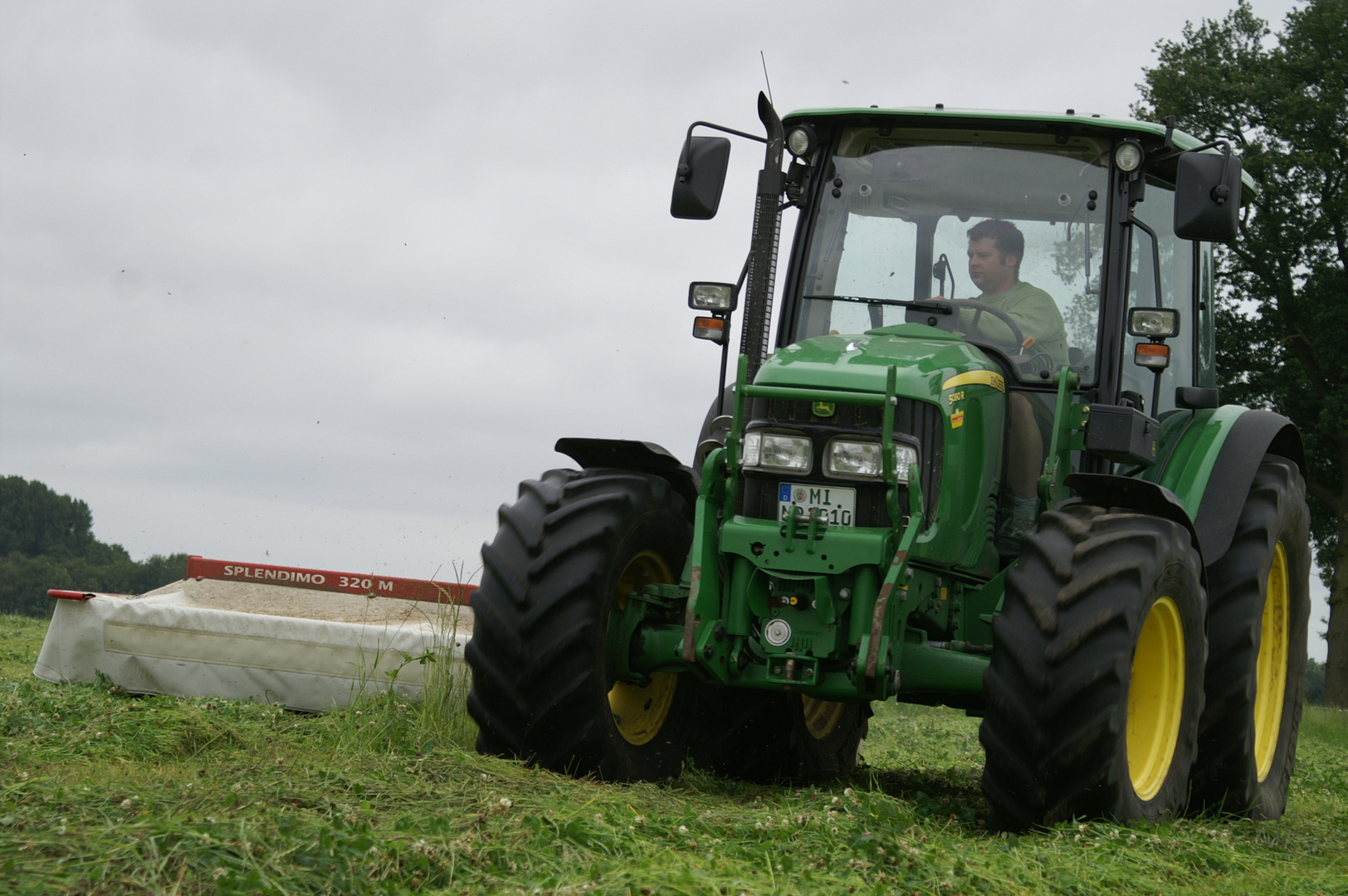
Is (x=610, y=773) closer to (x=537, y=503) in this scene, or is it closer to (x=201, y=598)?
(x=537, y=503)

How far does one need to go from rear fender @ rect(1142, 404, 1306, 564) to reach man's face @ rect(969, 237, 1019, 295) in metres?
1.07

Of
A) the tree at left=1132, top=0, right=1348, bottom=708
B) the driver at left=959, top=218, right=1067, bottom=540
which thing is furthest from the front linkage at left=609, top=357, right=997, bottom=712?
the tree at left=1132, top=0, right=1348, bottom=708

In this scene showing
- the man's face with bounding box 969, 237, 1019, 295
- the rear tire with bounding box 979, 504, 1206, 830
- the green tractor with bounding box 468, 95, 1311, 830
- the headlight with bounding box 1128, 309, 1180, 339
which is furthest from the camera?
the man's face with bounding box 969, 237, 1019, 295

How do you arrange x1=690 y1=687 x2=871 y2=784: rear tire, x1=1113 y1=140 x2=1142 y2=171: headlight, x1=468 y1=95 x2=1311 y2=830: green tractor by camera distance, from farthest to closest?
x1=690 y1=687 x2=871 y2=784: rear tire, x1=1113 y1=140 x2=1142 y2=171: headlight, x1=468 y1=95 x2=1311 y2=830: green tractor

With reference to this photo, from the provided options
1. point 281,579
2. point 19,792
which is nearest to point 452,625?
point 281,579

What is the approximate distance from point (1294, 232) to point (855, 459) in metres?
19.9

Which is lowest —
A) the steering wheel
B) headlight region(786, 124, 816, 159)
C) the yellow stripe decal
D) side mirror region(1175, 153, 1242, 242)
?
the yellow stripe decal

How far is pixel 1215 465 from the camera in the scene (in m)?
6.15

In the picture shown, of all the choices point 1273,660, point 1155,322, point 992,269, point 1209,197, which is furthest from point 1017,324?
point 1273,660

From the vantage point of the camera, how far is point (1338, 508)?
21.2 meters

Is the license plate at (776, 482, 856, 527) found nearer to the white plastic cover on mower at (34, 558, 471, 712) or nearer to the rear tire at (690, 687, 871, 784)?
the rear tire at (690, 687, 871, 784)

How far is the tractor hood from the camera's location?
5289 mm

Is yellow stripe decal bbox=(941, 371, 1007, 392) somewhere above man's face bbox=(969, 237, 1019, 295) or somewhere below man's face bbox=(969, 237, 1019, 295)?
below

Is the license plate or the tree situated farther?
the tree
